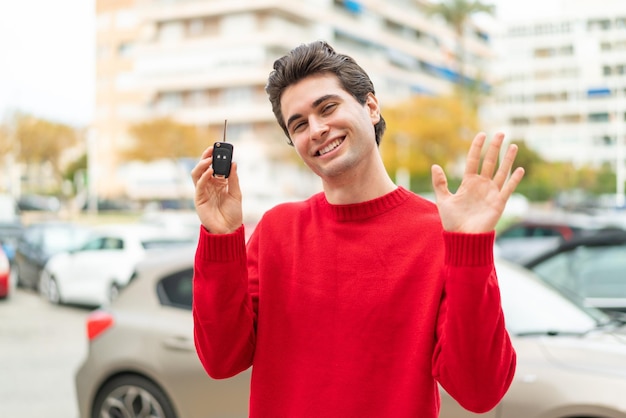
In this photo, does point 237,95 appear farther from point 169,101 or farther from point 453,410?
point 453,410

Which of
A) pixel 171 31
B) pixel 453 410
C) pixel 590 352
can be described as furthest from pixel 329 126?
pixel 171 31

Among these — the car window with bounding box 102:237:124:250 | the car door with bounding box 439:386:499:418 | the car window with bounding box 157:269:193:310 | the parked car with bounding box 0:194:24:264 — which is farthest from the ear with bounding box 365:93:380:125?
the parked car with bounding box 0:194:24:264

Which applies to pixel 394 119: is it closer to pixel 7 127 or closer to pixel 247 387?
pixel 7 127

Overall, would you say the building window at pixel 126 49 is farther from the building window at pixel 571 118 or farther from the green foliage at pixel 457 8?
the building window at pixel 571 118

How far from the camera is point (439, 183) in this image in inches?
75.7

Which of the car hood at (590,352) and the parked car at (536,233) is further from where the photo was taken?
the parked car at (536,233)

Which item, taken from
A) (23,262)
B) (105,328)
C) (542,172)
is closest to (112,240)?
(23,262)

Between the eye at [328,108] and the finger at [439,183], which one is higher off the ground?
the eye at [328,108]

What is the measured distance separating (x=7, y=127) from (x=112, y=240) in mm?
49169

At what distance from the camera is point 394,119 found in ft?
170

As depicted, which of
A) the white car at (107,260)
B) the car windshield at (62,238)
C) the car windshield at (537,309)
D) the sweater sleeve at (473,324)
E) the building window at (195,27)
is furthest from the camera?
the building window at (195,27)

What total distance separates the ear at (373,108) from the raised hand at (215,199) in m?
0.41

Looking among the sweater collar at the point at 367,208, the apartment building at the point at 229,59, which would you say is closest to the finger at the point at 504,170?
the sweater collar at the point at 367,208

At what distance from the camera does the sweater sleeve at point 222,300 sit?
208 centimetres
